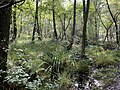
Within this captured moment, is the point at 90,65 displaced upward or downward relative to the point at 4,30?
downward

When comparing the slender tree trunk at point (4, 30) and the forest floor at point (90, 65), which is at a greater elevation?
the slender tree trunk at point (4, 30)

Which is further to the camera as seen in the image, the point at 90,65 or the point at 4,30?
the point at 90,65

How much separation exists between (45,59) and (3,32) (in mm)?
3593

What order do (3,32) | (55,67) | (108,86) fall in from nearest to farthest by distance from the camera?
(3,32) < (108,86) < (55,67)

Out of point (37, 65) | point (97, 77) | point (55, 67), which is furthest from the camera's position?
point (97, 77)

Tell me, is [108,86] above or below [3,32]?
below

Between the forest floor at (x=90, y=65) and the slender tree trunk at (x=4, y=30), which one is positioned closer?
the slender tree trunk at (x=4, y=30)

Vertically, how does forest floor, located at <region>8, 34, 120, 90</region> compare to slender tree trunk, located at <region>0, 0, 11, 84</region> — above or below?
below

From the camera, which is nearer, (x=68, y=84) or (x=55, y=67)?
(x=68, y=84)

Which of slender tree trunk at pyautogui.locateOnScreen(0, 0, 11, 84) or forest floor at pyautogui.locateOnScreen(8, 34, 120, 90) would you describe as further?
forest floor at pyautogui.locateOnScreen(8, 34, 120, 90)

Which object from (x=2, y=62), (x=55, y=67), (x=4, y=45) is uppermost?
(x=4, y=45)

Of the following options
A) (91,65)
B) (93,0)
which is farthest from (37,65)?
(93,0)

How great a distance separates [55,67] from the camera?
25.0ft

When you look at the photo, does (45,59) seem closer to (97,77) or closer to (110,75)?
(97,77)
